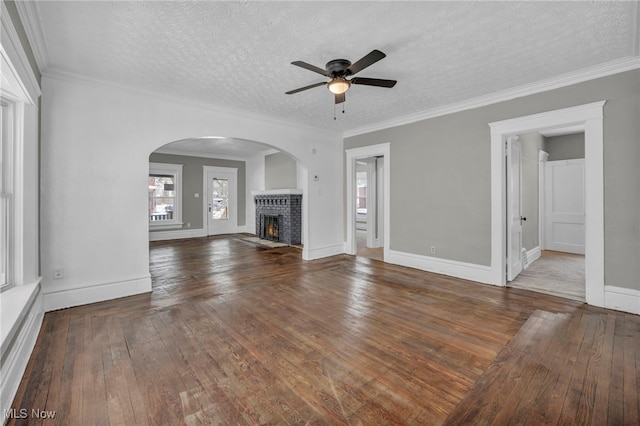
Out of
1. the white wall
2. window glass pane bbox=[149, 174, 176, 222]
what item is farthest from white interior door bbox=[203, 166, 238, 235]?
the white wall

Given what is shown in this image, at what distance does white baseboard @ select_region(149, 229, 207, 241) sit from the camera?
8162 mm

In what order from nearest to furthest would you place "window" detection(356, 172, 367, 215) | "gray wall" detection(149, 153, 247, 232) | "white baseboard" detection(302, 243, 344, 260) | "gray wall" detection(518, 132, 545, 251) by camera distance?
"gray wall" detection(518, 132, 545, 251) → "white baseboard" detection(302, 243, 344, 260) → "gray wall" detection(149, 153, 247, 232) → "window" detection(356, 172, 367, 215)

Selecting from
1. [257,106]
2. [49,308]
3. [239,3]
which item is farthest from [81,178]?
[239,3]

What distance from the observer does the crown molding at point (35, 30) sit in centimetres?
209

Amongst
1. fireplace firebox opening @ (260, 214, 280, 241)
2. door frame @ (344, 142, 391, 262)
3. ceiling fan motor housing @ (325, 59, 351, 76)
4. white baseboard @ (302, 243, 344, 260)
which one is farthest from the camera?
fireplace firebox opening @ (260, 214, 280, 241)

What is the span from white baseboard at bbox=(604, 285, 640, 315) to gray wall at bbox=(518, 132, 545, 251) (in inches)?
80.4

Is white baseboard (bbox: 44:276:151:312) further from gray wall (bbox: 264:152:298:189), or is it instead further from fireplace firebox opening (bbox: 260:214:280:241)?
gray wall (bbox: 264:152:298:189)

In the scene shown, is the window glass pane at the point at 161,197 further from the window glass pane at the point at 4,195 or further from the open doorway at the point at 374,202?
the window glass pane at the point at 4,195

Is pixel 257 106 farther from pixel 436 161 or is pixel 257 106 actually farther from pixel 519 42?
pixel 519 42

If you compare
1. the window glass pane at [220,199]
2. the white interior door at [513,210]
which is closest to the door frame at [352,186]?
the white interior door at [513,210]

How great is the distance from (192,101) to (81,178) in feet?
5.58

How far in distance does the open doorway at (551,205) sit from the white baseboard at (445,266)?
553mm

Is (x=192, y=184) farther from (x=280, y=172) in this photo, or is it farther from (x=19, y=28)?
(x=19, y=28)

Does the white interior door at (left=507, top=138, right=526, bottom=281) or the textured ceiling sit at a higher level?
the textured ceiling
